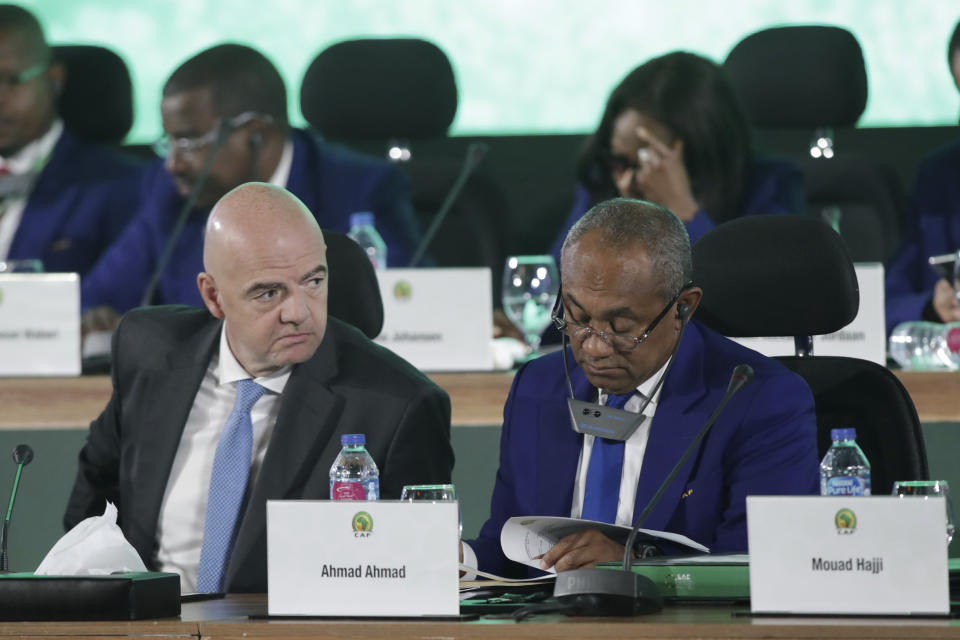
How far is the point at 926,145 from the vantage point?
202 inches

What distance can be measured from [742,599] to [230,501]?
100 centimetres

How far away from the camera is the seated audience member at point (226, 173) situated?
4301mm

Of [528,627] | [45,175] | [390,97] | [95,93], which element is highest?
[95,93]

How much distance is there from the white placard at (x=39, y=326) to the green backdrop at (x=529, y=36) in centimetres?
180

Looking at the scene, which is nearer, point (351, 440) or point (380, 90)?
point (351, 440)

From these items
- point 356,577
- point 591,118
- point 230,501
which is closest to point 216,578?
point 230,501

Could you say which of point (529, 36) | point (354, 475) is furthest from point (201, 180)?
point (529, 36)

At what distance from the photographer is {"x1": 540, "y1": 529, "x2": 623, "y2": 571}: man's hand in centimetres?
212

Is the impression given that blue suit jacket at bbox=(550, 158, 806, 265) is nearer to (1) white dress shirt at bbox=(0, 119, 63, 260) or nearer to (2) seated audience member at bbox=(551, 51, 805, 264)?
(2) seated audience member at bbox=(551, 51, 805, 264)

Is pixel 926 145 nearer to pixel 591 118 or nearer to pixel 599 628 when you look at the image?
pixel 591 118

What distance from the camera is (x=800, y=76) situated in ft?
14.9

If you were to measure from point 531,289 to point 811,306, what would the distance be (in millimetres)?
1296

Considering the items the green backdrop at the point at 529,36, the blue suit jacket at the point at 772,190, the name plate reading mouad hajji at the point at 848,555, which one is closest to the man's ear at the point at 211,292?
the name plate reading mouad hajji at the point at 848,555

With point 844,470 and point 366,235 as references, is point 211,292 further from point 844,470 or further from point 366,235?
point 366,235
